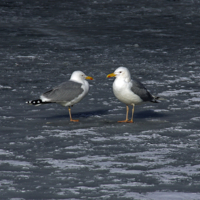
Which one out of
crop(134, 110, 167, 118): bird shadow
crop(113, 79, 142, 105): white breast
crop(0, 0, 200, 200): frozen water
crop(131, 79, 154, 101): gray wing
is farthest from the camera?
crop(134, 110, 167, 118): bird shadow

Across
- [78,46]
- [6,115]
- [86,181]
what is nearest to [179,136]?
[86,181]

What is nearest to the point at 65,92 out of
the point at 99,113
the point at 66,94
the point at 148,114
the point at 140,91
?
the point at 66,94

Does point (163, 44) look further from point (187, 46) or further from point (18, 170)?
point (18, 170)

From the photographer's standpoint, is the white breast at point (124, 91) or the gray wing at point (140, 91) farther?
the gray wing at point (140, 91)

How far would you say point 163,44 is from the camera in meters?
18.5

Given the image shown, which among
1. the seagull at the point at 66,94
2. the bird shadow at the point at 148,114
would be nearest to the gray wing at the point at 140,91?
the bird shadow at the point at 148,114

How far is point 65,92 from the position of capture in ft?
31.1

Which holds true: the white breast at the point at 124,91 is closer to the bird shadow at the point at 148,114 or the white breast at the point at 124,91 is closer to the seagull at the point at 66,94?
the bird shadow at the point at 148,114

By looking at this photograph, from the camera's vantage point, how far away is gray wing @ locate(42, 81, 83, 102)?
369 inches

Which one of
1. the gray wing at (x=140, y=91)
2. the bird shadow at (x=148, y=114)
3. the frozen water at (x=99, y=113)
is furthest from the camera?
the bird shadow at (x=148, y=114)

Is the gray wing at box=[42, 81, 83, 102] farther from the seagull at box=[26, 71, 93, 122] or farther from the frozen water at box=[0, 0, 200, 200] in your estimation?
the frozen water at box=[0, 0, 200, 200]

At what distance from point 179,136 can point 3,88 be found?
589 cm

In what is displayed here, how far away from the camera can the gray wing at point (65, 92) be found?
9361mm

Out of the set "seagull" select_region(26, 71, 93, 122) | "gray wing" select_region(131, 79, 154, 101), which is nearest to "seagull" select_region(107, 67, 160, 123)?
"gray wing" select_region(131, 79, 154, 101)
